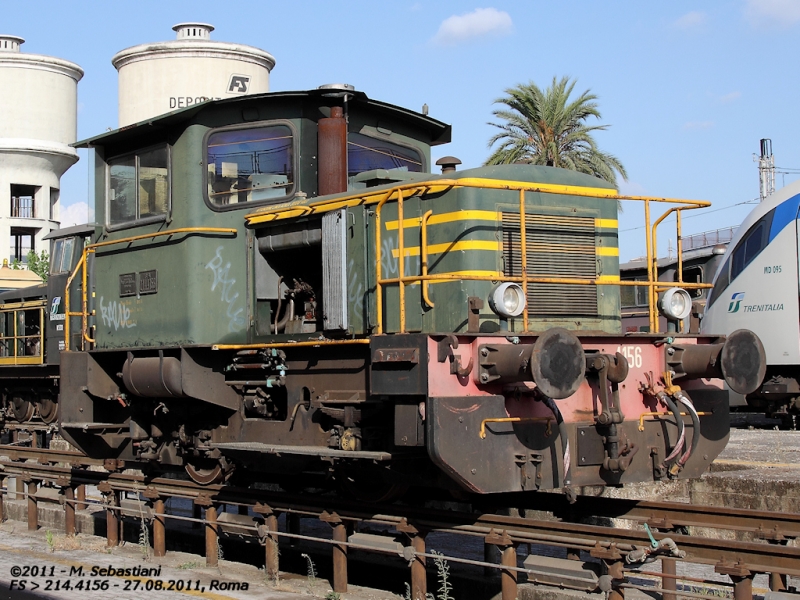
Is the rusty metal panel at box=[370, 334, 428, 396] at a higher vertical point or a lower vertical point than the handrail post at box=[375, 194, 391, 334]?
lower

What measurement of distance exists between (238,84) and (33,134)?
43.0ft

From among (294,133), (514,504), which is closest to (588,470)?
(514,504)

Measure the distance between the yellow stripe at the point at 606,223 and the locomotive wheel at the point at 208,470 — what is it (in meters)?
4.37

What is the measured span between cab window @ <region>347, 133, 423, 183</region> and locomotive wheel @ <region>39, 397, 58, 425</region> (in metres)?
13.6

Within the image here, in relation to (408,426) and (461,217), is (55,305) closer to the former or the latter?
(461,217)

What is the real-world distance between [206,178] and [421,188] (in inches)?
99.4

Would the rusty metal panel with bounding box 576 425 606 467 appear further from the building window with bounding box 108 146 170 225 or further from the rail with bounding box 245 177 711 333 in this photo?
the building window with bounding box 108 146 170 225

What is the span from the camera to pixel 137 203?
985 centimetres

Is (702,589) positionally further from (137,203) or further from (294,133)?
(137,203)

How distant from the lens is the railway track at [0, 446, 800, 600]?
6.37 metres

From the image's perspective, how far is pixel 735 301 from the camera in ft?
57.5

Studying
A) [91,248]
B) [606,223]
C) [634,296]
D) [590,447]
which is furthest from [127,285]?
[634,296]

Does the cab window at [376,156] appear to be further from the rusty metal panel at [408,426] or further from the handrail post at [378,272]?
the rusty metal panel at [408,426]

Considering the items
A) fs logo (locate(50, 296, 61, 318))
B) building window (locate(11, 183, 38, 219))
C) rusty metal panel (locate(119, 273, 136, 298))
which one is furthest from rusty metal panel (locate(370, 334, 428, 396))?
building window (locate(11, 183, 38, 219))
